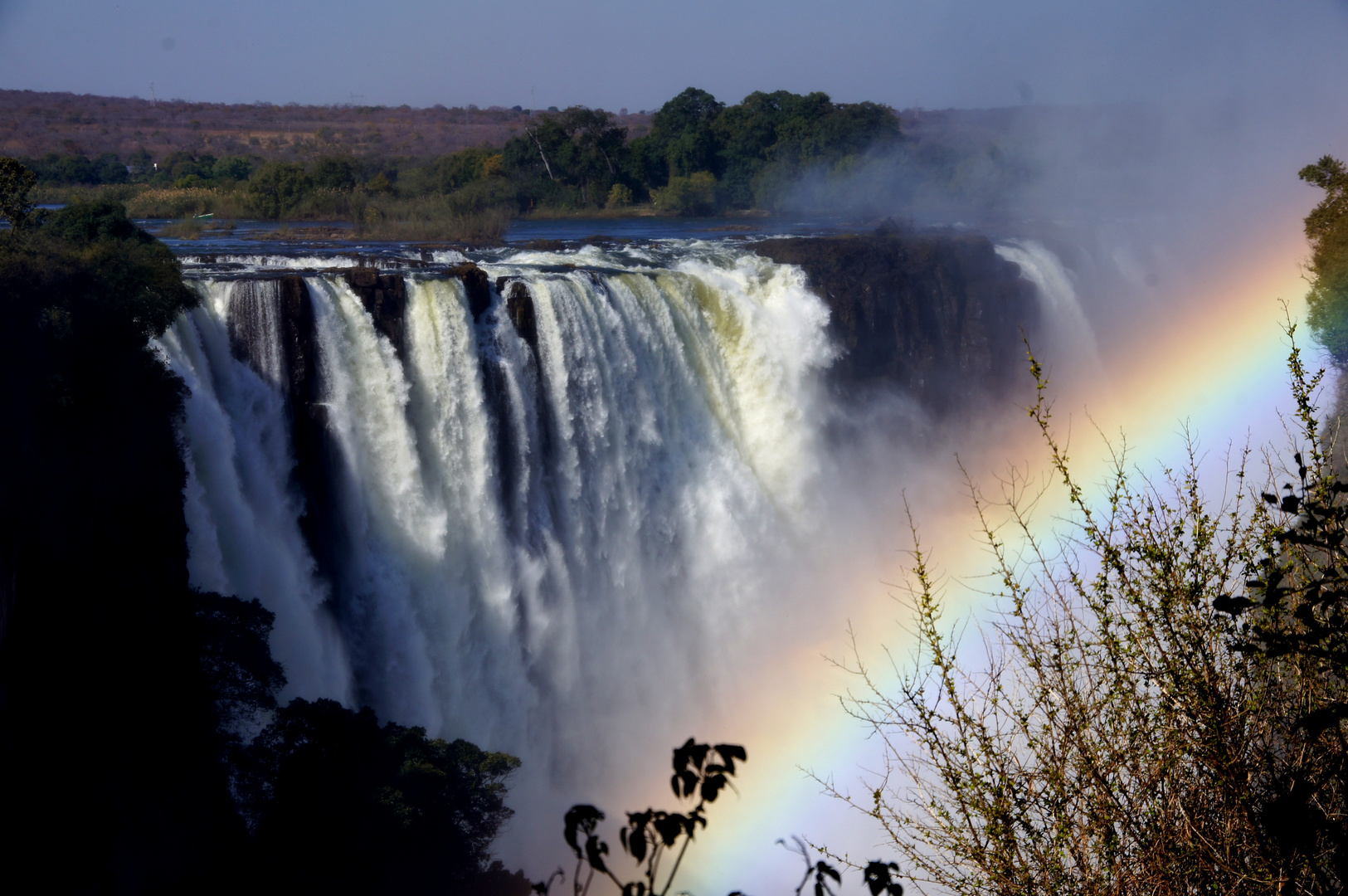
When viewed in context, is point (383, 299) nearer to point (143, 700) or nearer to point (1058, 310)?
point (143, 700)

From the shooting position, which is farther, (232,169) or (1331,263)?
(232,169)

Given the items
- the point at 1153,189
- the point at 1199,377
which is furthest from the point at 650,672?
the point at 1153,189

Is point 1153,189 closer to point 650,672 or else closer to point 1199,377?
point 1199,377

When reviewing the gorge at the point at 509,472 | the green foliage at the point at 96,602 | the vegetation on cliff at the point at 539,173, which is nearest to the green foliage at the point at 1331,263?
the gorge at the point at 509,472

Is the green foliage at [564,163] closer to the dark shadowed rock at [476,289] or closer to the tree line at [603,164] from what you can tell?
the tree line at [603,164]

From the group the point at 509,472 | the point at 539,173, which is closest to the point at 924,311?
the point at 509,472

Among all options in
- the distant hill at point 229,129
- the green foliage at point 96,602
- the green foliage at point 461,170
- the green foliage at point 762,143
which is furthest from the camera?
the distant hill at point 229,129
